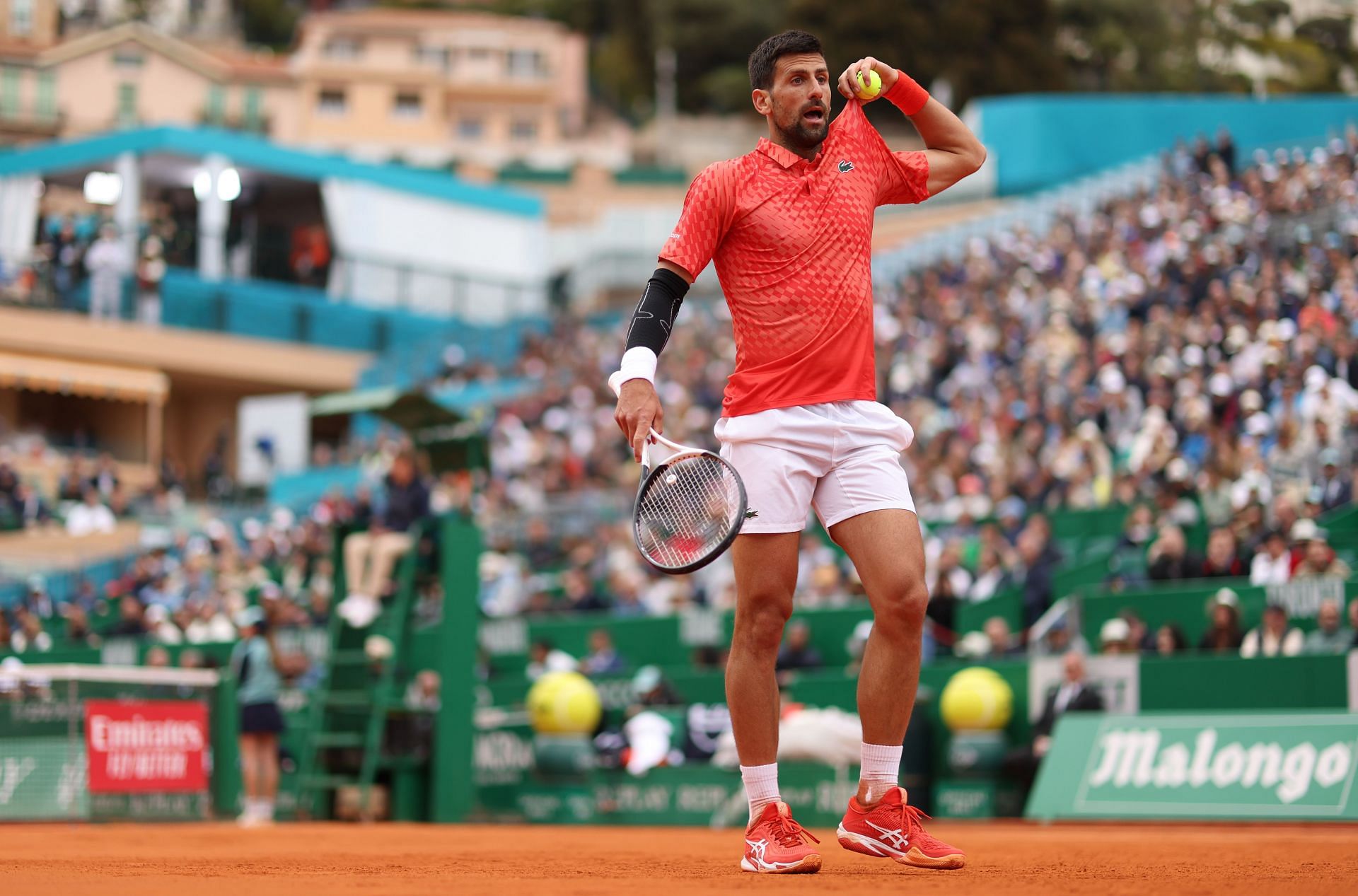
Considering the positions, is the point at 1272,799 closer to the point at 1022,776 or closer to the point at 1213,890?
the point at 1022,776

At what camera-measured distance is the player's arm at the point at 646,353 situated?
5.82m

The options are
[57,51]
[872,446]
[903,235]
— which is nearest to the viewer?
[872,446]

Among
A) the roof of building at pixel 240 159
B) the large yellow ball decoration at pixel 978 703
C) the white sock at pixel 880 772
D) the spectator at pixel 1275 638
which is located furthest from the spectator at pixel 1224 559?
the roof of building at pixel 240 159

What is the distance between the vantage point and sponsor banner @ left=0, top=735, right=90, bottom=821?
1483cm

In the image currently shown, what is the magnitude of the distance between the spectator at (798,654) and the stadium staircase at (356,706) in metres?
3.33

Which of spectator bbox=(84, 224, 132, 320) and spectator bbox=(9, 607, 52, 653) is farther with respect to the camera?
spectator bbox=(84, 224, 132, 320)

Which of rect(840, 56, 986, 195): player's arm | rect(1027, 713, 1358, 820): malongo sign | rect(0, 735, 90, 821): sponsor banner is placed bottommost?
rect(0, 735, 90, 821): sponsor banner

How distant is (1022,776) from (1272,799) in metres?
2.63

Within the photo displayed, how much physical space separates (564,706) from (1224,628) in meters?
5.41

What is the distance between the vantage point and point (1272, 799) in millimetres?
11547

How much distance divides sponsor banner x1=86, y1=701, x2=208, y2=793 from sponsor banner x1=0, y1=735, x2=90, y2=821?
0.14m

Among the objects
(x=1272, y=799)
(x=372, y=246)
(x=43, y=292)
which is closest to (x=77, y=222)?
(x=43, y=292)

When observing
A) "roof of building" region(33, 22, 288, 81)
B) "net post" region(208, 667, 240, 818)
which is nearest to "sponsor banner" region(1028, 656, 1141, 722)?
"net post" region(208, 667, 240, 818)

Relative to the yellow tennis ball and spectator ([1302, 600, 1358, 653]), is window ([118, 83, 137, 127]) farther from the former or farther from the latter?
the yellow tennis ball
